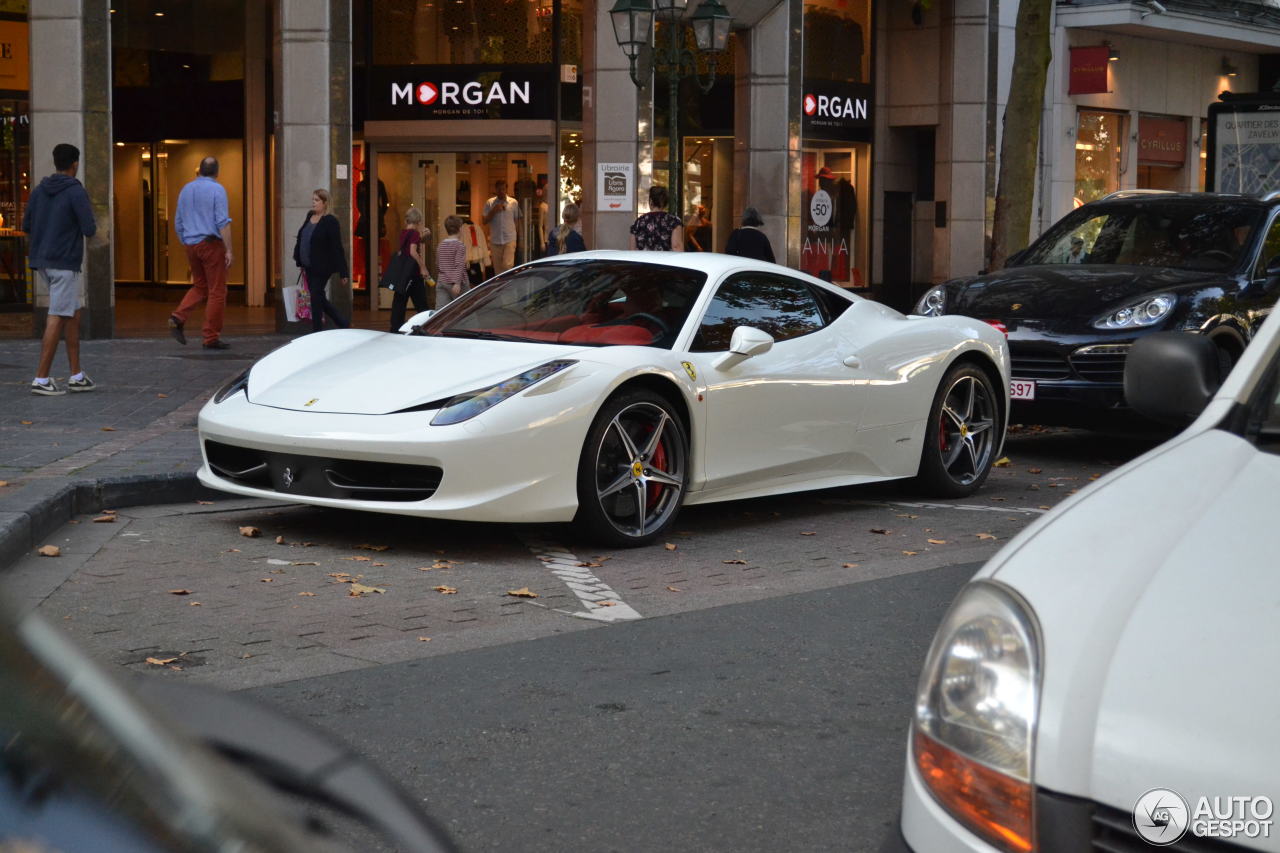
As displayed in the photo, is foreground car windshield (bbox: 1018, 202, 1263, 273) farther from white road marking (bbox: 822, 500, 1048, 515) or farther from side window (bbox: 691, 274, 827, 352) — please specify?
side window (bbox: 691, 274, 827, 352)

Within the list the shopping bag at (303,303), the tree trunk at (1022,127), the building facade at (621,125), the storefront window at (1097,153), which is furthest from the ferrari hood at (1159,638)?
the storefront window at (1097,153)

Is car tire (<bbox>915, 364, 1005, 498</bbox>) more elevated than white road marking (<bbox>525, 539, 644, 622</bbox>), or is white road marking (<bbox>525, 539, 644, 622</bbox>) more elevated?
car tire (<bbox>915, 364, 1005, 498</bbox>)

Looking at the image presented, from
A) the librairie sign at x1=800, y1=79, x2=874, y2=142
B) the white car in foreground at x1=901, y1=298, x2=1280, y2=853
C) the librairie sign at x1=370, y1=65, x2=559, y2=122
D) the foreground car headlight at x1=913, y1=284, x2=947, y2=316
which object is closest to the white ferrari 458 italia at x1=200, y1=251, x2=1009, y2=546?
the foreground car headlight at x1=913, y1=284, x2=947, y2=316

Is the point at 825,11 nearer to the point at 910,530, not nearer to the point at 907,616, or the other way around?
the point at 910,530

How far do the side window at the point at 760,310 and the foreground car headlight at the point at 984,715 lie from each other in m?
5.48

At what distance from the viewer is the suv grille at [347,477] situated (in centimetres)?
702

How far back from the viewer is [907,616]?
20.3ft

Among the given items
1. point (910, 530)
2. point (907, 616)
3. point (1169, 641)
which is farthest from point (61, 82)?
point (1169, 641)

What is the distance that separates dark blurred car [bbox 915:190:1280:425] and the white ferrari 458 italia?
1.41 m

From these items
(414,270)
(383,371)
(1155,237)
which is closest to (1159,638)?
(383,371)

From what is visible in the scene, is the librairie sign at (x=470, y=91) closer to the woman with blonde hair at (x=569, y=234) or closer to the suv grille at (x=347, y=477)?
the woman with blonde hair at (x=569, y=234)

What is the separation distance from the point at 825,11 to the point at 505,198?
612cm

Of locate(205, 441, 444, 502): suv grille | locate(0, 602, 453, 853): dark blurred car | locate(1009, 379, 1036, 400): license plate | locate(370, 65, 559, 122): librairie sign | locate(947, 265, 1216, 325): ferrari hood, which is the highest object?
locate(370, 65, 559, 122): librairie sign

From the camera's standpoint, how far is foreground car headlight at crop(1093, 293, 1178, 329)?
10500 mm
